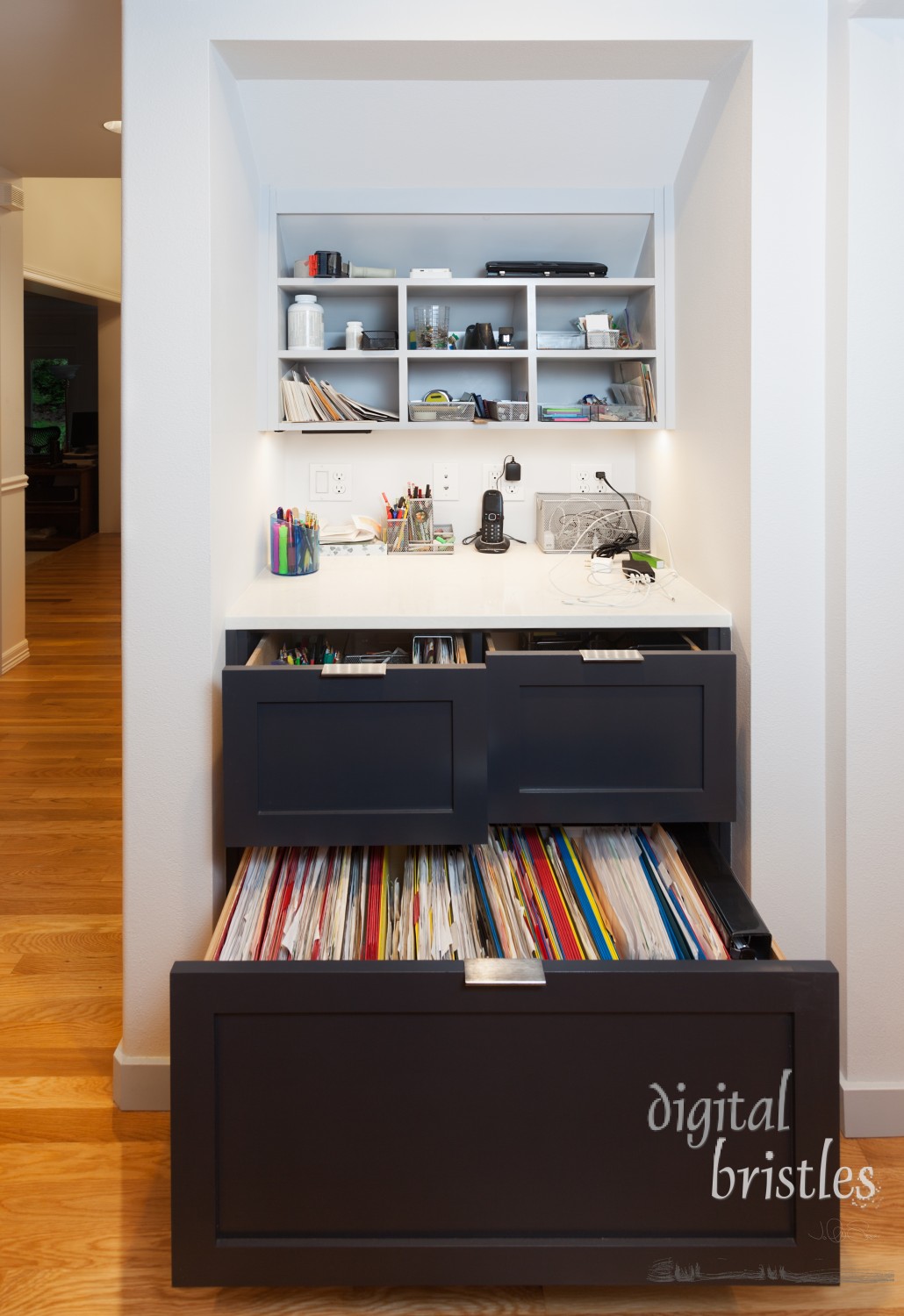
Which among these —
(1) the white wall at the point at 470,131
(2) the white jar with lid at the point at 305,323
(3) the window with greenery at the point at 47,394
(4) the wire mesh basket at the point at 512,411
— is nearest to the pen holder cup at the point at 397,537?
(4) the wire mesh basket at the point at 512,411

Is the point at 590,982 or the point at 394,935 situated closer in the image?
the point at 590,982

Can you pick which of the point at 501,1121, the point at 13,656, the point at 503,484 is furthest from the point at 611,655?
the point at 13,656

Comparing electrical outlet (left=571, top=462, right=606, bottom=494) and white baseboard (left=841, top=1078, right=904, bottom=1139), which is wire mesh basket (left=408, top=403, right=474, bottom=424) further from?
white baseboard (left=841, top=1078, right=904, bottom=1139)

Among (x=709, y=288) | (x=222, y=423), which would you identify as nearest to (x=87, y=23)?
(x=222, y=423)

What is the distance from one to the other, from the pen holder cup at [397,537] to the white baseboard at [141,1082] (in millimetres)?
1317

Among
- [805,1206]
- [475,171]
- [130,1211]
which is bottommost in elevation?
[130,1211]

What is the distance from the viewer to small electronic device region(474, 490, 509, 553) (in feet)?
8.70

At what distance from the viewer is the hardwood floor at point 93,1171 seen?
4.98 ft

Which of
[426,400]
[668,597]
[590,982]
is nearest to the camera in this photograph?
[590,982]

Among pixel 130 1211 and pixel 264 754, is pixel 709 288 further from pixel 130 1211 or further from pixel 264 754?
pixel 130 1211

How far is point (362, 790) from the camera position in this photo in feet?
5.76

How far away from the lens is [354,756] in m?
1.74

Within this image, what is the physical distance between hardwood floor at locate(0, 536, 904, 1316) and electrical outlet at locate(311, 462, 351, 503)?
1225mm

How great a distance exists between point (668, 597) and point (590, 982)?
92 cm
